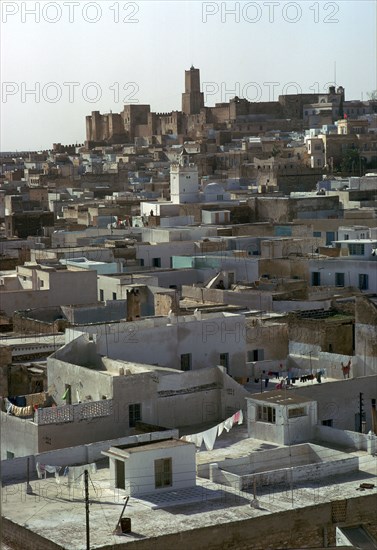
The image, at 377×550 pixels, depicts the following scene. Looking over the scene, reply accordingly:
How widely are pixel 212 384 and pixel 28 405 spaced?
49.7 inches

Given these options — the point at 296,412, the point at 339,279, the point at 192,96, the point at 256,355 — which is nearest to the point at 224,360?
the point at 256,355

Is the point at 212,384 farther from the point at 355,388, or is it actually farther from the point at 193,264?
the point at 193,264

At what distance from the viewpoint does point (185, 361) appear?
36.5 ft

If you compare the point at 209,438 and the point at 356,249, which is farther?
the point at 356,249

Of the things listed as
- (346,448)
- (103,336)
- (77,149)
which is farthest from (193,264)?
(77,149)

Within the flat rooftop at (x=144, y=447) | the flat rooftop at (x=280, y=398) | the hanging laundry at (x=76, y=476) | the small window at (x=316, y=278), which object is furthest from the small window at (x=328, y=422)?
the small window at (x=316, y=278)

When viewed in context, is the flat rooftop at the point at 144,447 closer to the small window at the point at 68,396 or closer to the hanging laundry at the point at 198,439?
the hanging laundry at the point at 198,439

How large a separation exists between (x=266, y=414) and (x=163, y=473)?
1377 mm

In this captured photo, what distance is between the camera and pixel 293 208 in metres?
24.5

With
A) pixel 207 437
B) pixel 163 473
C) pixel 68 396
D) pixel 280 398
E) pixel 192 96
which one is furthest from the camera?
pixel 192 96

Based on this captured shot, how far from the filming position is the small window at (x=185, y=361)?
1111 centimetres

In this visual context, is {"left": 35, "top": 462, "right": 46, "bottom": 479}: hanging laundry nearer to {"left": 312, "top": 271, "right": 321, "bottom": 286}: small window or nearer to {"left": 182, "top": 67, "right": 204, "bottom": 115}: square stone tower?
{"left": 312, "top": 271, "right": 321, "bottom": 286}: small window

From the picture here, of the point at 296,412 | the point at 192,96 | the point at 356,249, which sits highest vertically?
the point at 192,96

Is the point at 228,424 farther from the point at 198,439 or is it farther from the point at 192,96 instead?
the point at 192,96
